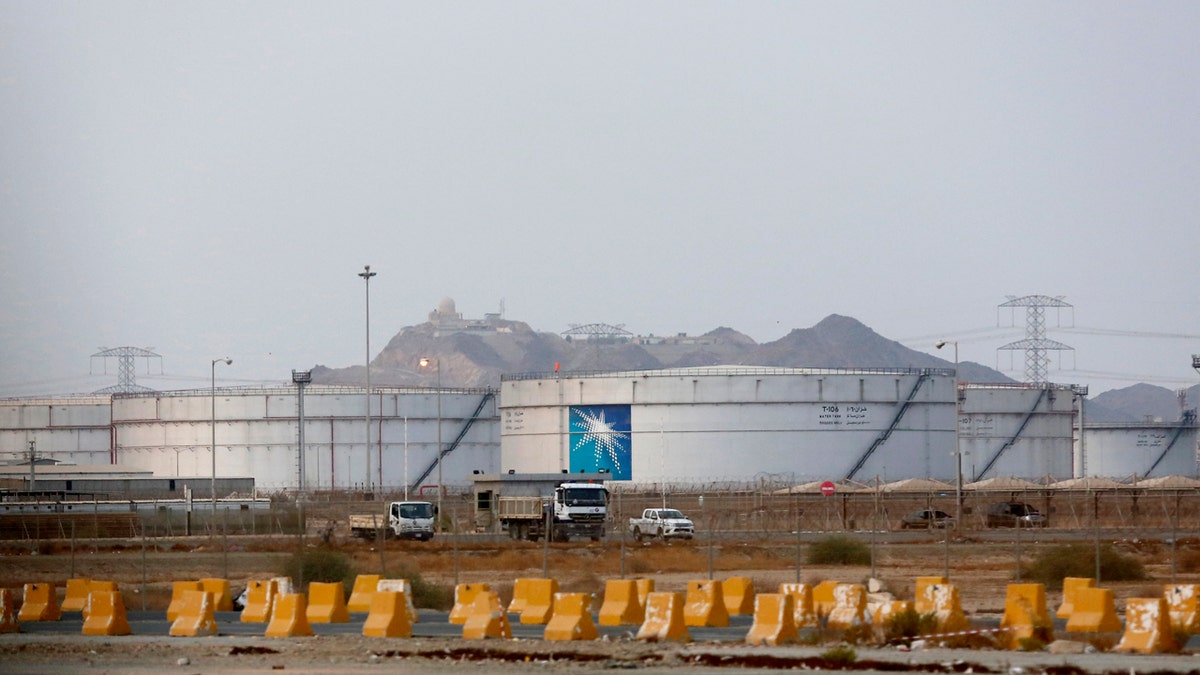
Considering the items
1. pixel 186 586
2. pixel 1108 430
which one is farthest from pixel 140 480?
pixel 1108 430

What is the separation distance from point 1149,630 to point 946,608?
3.71 metres

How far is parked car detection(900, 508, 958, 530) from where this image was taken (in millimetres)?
76125

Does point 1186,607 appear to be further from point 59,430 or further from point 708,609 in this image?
point 59,430

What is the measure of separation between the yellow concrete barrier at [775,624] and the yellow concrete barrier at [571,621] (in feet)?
8.33

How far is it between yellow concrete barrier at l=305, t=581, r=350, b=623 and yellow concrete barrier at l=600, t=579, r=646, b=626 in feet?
15.8

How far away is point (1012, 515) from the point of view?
79938 millimetres

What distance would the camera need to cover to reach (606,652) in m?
24.5

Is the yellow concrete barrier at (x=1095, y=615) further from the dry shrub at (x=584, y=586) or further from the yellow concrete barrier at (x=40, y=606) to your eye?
the yellow concrete barrier at (x=40, y=606)

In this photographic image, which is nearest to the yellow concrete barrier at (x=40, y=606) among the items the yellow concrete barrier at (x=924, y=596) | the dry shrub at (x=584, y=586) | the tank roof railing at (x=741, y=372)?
the dry shrub at (x=584, y=586)

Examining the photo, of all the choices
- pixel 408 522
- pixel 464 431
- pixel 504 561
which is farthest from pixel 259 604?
pixel 464 431

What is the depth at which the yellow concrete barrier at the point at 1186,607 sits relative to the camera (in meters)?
25.9

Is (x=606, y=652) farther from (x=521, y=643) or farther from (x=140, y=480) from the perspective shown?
(x=140, y=480)

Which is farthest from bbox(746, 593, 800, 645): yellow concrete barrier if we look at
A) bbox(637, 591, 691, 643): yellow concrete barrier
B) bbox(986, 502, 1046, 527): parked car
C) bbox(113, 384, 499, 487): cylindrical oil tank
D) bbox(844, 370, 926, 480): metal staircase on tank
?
bbox(113, 384, 499, 487): cylindrical oil tank

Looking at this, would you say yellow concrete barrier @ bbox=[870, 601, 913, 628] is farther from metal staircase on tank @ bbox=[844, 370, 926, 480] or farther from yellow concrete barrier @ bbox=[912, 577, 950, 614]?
metal staircase on tank @ bbox=[844, 370, 926, 480]
